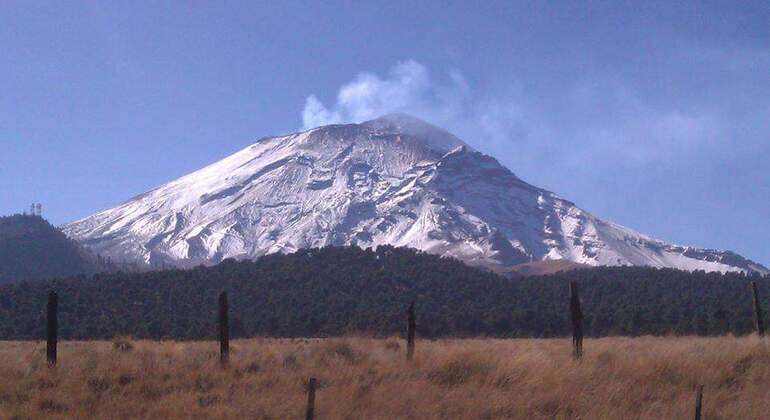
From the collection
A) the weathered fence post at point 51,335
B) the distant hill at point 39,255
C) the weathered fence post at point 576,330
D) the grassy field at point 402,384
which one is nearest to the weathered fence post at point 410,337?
the grassy field at point 402,384

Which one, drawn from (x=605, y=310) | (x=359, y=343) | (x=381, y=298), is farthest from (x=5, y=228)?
(x=359, y=343)

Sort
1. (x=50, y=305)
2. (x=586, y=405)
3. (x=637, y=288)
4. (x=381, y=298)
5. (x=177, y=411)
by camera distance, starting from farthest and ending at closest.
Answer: (x=637, y=288) < (x=381, y=298) < (x=50, y=305) < (x=586, y=405) < (x=177, y=411)

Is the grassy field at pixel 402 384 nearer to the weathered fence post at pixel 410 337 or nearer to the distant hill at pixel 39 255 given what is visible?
the weathered fence post at pixel 410 337

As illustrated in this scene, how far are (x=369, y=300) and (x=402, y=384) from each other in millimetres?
45494

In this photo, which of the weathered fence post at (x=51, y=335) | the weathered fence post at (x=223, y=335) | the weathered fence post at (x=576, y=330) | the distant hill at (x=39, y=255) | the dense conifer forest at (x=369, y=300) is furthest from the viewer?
the distant hill at (x=39, y=255)

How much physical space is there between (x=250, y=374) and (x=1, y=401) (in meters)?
3.99

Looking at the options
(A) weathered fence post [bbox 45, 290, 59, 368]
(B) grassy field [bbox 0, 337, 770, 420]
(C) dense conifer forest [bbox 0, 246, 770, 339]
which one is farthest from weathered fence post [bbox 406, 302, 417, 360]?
(C) dense conifer forest [bbox 0, 246, 770, 339]

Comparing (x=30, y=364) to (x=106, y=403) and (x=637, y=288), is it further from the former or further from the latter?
(x=637, y=288)

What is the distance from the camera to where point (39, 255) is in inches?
4948

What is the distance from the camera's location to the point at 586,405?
12094mm

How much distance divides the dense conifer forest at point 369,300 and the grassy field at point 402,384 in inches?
909

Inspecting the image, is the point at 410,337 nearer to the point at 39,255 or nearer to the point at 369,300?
the point at 369,300

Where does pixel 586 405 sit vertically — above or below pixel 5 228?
below

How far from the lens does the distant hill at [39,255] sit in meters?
119
